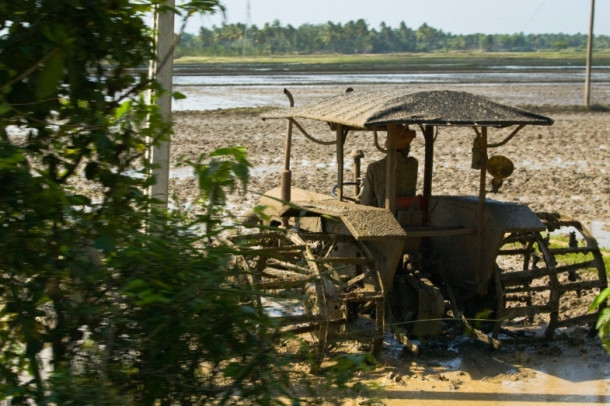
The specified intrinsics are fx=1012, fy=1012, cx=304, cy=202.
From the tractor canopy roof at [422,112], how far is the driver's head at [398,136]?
15 cm

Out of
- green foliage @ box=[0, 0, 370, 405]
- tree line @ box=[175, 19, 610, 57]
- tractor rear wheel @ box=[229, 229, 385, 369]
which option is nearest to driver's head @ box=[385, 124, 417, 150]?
tractor rear wheel @ box=[229, 229, 385, 369]

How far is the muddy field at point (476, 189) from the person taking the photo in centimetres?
839

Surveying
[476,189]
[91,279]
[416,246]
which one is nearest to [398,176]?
[416,246]

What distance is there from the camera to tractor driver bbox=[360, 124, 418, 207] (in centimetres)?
951

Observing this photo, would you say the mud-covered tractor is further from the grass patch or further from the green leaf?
the grass patch

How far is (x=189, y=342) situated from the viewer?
3.29 m

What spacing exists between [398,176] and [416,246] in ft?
2.29

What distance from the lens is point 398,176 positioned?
9555mm

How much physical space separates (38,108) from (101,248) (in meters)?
0.56

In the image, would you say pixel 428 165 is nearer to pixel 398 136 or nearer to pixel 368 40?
pixel 398 136

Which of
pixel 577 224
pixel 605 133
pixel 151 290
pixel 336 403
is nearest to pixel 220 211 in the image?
pixel 151 290

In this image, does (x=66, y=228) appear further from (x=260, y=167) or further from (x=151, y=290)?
(x=260, y=167)

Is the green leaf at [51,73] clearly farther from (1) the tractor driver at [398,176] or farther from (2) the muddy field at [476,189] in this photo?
(1) the tractor driver at [398,176]

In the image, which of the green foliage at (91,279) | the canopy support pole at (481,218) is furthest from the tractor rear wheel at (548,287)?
the green foliage at (91,279)
